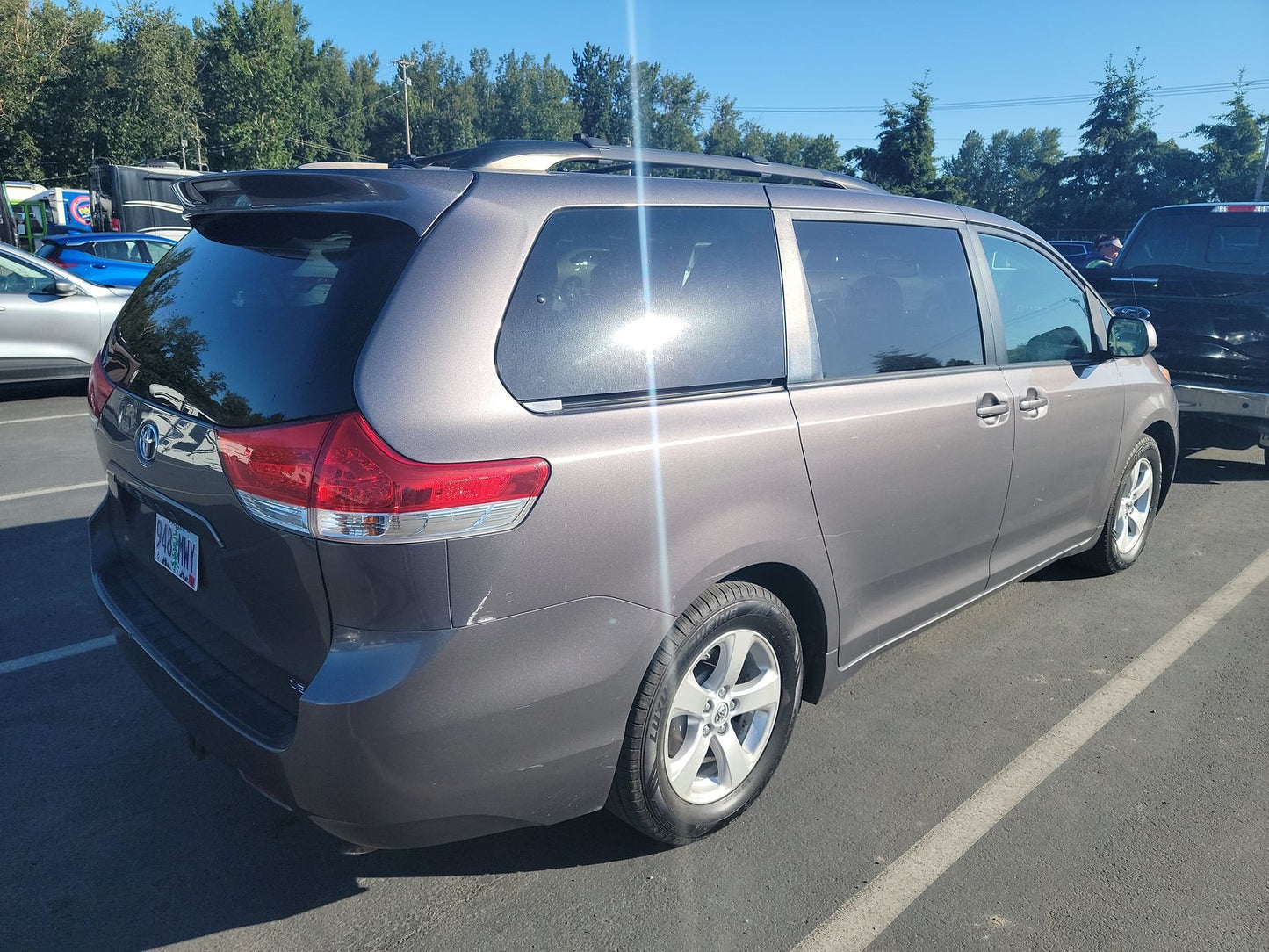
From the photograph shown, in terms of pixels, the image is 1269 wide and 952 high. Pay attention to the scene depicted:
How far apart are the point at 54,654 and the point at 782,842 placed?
2894mm

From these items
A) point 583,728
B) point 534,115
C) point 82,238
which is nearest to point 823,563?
point 583,728

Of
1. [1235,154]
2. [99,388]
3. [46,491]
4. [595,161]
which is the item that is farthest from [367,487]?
[1235,154]

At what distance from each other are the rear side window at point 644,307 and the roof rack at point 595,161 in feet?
0.96

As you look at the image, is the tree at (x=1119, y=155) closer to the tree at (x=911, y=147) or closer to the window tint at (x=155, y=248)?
the tree at (x=911, y=147)

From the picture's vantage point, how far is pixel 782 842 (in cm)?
269

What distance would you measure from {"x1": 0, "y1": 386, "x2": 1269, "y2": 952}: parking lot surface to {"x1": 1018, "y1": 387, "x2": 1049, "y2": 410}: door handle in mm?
1063

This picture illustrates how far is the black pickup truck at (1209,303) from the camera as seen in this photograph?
6680mm

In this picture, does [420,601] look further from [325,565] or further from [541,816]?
[541,816]

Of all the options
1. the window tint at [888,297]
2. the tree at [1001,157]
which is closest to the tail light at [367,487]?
the window tint at [888,297]

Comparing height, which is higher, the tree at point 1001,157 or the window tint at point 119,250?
the tree at point 1001,157

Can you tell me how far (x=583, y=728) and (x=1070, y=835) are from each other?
156cm

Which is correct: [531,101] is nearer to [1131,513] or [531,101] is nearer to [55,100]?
[55,100]

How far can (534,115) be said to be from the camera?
107438 mm

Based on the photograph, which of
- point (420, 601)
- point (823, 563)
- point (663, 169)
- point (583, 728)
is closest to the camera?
point (420, 601)
